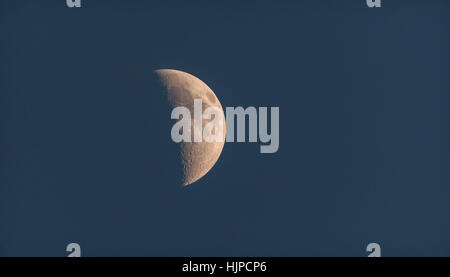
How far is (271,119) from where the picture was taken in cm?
1098

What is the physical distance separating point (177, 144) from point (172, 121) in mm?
475

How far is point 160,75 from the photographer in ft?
36.6

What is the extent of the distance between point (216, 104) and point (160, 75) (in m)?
1.31

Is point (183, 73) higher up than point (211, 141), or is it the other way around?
point (183, 73)

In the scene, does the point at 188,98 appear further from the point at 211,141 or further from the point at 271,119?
the point at 271,119

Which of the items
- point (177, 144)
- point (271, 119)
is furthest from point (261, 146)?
point (177, 144)

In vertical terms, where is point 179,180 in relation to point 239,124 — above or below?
below

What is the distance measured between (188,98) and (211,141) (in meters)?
1.00
